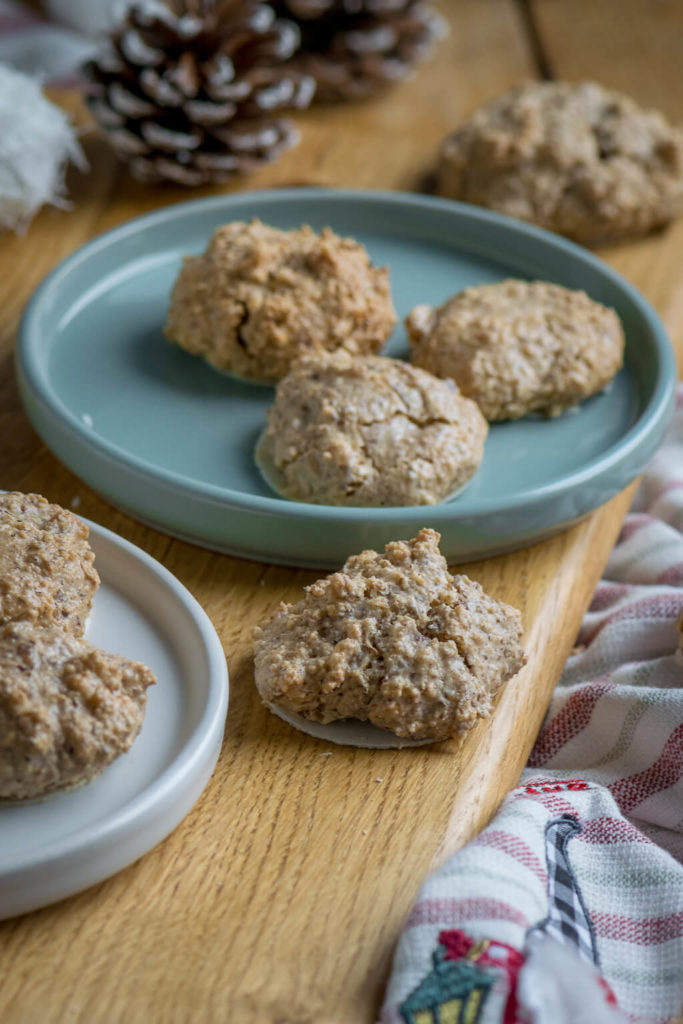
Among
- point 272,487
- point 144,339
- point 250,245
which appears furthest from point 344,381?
point 144,339

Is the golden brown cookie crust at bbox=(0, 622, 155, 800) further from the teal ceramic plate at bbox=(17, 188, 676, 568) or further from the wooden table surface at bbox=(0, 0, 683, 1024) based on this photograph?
the teal ceramic plate at bbox=(17, 188, 676, 568)

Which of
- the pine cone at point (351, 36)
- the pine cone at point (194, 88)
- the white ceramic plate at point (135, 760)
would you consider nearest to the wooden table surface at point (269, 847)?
the white ceramic plate at point (135, 760)

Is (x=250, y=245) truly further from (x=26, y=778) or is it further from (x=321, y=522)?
(x=26, y=778)

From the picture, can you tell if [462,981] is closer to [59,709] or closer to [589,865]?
[589,865]

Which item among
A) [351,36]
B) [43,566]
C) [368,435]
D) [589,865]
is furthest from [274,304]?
[351,36]

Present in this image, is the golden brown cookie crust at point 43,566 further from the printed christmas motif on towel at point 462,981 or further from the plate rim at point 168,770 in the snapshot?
the printed christmas motif on towel at point 462,981
